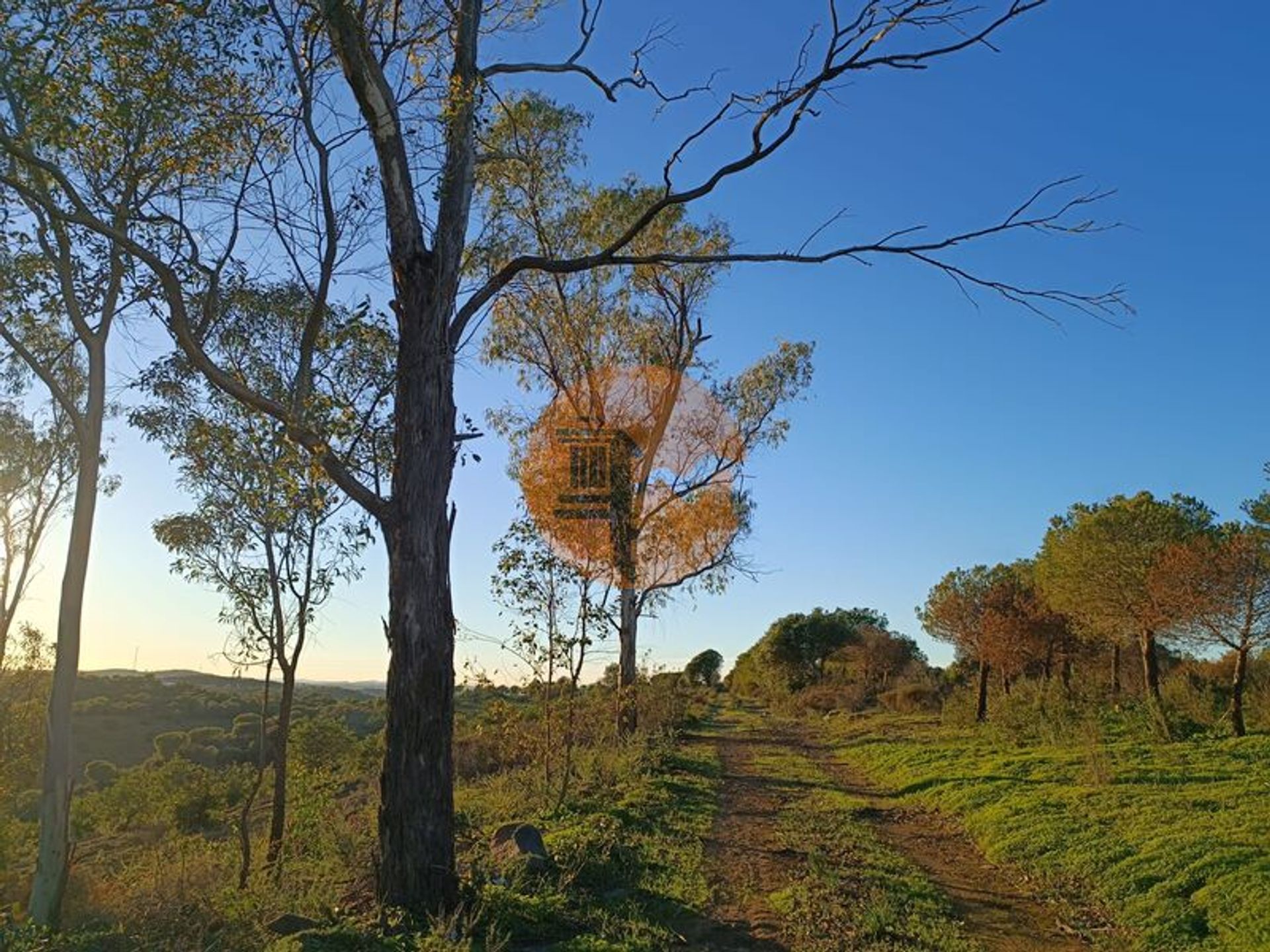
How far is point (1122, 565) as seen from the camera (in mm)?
23500

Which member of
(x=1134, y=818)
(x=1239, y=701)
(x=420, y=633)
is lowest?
(x=1134, y=818)

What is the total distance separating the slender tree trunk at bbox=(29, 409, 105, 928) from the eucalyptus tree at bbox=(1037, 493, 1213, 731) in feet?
70.2

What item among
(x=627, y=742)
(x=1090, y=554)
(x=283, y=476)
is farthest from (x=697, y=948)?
(x=1090, y=554)

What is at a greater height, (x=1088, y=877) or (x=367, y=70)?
(x=367, y=70)

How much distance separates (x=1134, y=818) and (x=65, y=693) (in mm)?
13574

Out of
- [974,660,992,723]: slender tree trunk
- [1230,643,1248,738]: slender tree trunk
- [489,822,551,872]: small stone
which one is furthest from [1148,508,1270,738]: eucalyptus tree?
[489,822,551,872]: small stone

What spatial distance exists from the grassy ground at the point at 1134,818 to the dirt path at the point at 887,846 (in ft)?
1.49

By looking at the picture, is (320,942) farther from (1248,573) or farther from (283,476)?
(1248,573)

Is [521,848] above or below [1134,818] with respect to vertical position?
below

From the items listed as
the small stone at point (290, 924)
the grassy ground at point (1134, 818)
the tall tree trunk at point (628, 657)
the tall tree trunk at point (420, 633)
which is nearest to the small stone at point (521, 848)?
the tall tree trunk at point (420, 633)

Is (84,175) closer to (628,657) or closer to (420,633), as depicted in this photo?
(420,633)

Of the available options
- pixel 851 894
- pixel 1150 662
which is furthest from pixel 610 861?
pixel 1150 662

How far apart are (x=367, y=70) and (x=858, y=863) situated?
9819mm

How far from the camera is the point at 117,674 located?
2068 inches
